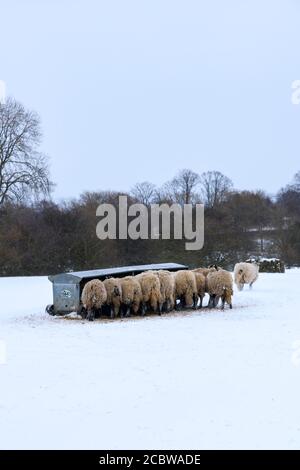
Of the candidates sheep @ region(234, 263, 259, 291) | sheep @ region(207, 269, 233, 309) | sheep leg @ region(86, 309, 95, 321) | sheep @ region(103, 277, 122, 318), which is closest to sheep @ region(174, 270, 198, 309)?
sheep @ region(207, 269, 233, 309)

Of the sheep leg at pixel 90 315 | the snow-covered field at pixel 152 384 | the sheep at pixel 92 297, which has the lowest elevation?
the snow-covered field at pixel 152 384

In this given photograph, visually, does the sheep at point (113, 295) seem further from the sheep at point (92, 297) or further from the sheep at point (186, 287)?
the sheep at point (186, 287)

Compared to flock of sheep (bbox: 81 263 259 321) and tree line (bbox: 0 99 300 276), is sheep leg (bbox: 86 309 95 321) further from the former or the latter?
tree line (bbox: 0 99 300 276)

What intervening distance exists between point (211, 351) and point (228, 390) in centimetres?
272

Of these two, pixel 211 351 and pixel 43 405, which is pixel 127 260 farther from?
pixel 43 405

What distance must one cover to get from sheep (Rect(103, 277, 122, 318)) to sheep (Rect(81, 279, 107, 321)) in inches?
14.1

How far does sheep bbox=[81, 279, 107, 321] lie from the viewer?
16.2m

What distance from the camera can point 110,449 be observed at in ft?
20.1

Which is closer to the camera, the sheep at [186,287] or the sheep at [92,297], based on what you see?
the sheep at [92,297]

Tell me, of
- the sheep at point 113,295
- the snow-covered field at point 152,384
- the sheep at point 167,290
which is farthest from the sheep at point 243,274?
the snow-covered field at point 152,384

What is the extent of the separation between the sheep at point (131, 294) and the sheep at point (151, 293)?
167mm

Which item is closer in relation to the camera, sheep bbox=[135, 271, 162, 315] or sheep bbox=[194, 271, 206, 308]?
sheep bbox=[135, 271, 162, 315]

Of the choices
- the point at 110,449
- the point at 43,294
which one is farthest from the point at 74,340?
the point at 43,294

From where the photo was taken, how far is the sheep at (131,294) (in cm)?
1681
